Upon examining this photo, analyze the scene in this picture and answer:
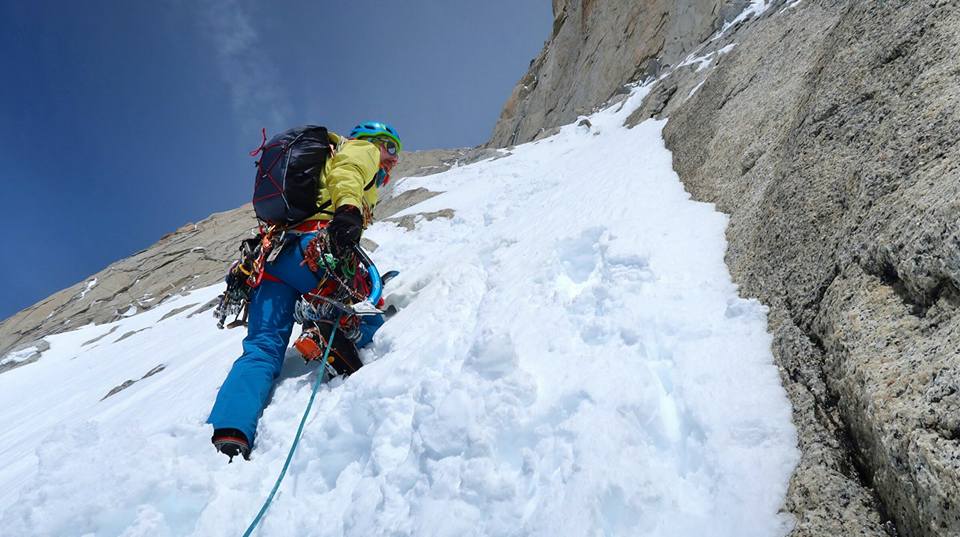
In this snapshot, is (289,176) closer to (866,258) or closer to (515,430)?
(515,430)

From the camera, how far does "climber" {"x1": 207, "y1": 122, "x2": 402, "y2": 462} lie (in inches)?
135

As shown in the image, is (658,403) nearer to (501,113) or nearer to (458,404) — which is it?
(458,404)

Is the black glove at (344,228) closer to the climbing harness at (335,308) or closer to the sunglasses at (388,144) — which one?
the climbing harness at (335,308)

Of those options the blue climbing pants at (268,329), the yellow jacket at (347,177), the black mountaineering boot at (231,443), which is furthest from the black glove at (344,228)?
the black mountaineering boot at (231,443)

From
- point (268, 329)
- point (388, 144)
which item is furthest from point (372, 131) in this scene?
point (268, 329)

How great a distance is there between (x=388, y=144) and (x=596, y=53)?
2632 cm

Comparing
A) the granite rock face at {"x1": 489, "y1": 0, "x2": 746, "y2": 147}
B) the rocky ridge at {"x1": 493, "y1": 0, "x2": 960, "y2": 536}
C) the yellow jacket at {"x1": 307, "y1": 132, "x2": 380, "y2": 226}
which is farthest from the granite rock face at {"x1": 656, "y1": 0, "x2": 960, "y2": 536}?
the granite rock face at {"x1": 489, "y1": 0, "x2": 746, "y2": 147}

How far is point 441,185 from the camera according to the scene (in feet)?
57.9

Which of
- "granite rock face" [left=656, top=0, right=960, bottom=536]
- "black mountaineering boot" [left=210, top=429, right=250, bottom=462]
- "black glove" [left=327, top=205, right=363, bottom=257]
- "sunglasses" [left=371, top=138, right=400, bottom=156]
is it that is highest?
"sunglasses" [left=371, top=138, right=400, bottom=156]

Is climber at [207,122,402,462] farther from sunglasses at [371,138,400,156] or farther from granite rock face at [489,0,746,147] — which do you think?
granite rock face at [489,0,746,147]

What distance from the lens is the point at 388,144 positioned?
208 inches

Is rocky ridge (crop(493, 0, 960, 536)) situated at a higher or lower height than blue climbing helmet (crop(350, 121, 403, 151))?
lower

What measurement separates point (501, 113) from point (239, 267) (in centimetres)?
3608

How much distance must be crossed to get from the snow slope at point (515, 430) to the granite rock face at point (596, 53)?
19.6m
